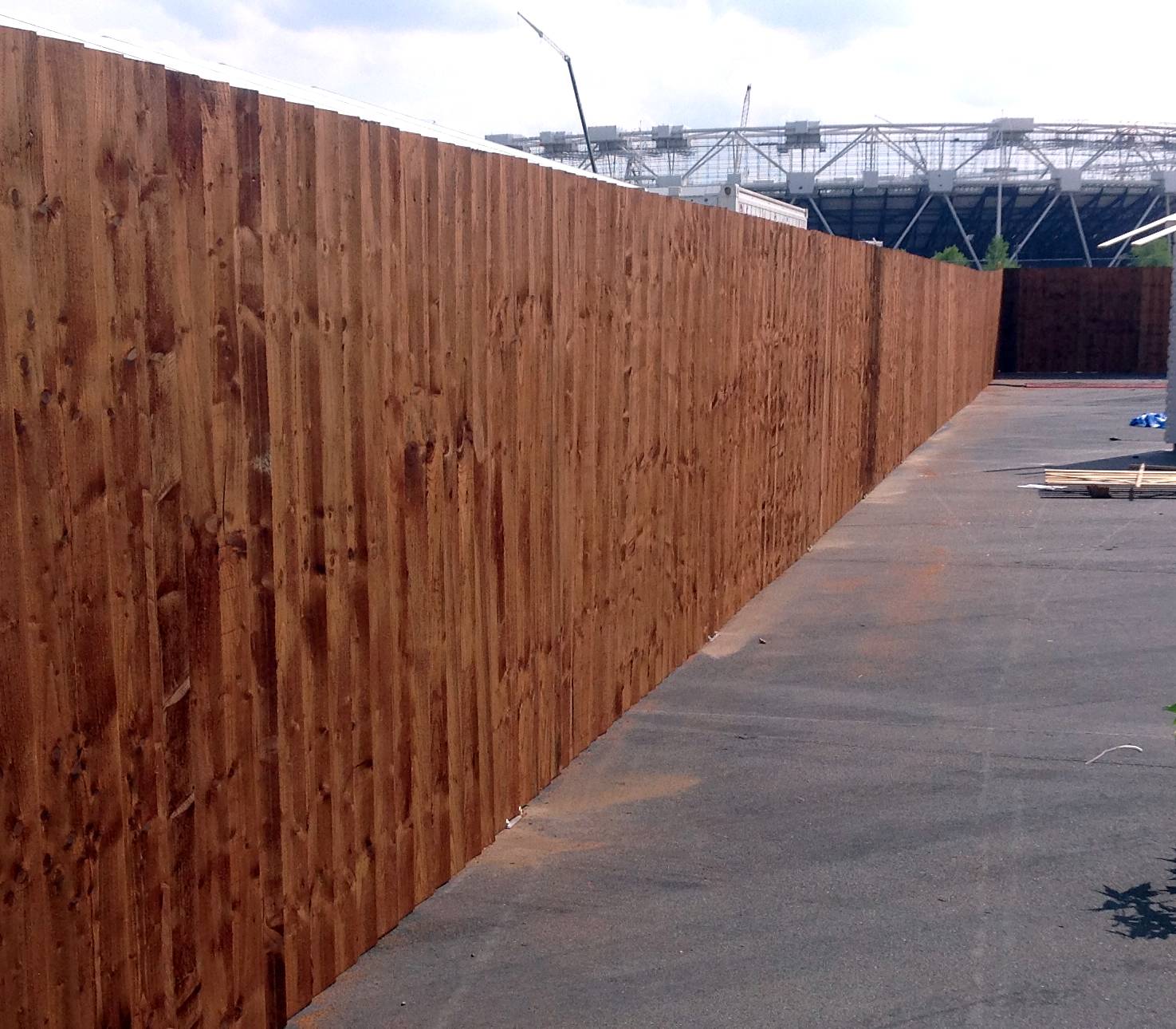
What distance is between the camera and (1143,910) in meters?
4.54

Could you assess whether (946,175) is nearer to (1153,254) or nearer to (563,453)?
(1153,254)

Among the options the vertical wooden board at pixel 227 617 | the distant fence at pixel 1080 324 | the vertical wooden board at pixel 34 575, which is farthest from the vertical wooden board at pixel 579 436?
the distant fence at pixel 1080 324

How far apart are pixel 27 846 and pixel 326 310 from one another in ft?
5.37

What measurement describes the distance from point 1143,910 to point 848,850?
3.35 ft

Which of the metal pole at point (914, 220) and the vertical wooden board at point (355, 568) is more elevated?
the metal pole at point (914, 220)

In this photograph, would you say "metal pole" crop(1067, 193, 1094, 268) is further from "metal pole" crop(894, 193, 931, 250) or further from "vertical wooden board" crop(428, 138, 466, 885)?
"vertical wooden board" crop(428, 138, 466, 885)

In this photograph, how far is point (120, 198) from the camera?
2906mm

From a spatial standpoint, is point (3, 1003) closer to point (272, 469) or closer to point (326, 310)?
point (272, 469)

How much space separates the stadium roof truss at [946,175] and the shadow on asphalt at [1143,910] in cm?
8474

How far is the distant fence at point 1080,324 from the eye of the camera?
133 ft

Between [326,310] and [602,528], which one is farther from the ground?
[326,310]

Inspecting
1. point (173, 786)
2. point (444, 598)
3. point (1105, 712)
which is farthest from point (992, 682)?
point (173, 786)

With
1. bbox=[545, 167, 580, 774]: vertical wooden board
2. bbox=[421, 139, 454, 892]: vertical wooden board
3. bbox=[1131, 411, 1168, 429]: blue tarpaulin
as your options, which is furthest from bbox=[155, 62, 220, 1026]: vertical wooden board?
bbox=[1131, 411, 1168, 429]: blue tarpaulin

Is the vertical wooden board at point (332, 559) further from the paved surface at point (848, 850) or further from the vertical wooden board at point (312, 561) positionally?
the paved surface at point (848, 850)
